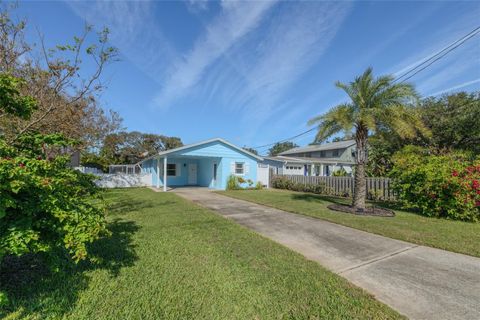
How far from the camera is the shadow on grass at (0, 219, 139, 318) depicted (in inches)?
90.6

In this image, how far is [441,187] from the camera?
7.50m

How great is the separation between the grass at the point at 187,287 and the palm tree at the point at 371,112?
6.12 meters

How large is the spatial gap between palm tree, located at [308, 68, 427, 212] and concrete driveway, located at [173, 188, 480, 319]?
3887mm

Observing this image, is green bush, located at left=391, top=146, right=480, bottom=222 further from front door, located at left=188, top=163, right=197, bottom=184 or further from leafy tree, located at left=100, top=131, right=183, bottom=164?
leafy tree, located at left=100, top=131, right=183, bottom=164

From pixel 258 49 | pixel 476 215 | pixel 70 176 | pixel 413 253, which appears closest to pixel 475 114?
pixel 476 215

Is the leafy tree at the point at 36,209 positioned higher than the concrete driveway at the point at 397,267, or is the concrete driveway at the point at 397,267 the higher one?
the leafy tree at the point at 36,209

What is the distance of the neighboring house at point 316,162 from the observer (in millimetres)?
22767

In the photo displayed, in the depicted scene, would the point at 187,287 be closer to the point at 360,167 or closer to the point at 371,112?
the point at 360,167

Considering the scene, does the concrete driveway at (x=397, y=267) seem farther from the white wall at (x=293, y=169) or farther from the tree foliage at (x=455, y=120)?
the white wall at (x=293, y=169)

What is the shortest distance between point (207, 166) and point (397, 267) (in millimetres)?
17186

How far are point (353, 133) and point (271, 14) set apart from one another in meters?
6.57

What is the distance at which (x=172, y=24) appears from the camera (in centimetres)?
987

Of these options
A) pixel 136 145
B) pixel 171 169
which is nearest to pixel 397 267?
pixel 171 169

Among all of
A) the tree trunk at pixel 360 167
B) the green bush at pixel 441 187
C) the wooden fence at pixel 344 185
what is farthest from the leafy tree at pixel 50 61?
the wooden fence at pixel 344 185
